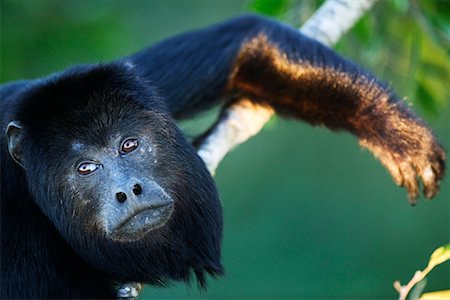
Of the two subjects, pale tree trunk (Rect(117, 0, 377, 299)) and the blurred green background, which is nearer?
pale tree trunk (Rect(117, 0, 377, 299))

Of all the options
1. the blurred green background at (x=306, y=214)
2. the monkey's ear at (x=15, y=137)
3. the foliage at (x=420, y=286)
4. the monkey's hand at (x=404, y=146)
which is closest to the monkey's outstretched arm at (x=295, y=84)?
the monkey's hand at (x=404, y=146)

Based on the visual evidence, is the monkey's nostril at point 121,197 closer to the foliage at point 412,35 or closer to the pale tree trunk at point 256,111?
the pale tree trunk at point 256,111

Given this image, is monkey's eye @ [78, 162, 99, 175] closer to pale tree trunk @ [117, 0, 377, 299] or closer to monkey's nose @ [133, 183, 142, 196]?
monkey's nose @ [133, 183, 142, 196]

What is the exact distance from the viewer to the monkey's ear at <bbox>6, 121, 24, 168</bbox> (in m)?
3.56

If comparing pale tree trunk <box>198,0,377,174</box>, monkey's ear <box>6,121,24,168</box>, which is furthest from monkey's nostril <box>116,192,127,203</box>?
pale tree trunk <box>198,0,377,174</box>

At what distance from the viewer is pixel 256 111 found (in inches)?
182

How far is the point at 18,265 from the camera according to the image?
3590 millimetres

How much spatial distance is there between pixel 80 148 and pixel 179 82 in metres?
1.04

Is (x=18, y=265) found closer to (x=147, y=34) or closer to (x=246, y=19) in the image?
(x=246, y=19)

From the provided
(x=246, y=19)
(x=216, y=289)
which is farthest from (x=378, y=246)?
(x=246, y=19)

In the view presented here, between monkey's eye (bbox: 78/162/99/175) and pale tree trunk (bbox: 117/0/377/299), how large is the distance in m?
0.81

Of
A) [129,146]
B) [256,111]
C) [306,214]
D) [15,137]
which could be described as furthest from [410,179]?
[306,214]

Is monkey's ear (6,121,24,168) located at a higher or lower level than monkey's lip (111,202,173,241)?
lower

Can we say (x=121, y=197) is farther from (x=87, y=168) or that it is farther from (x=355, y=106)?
(x=355, y=106)
